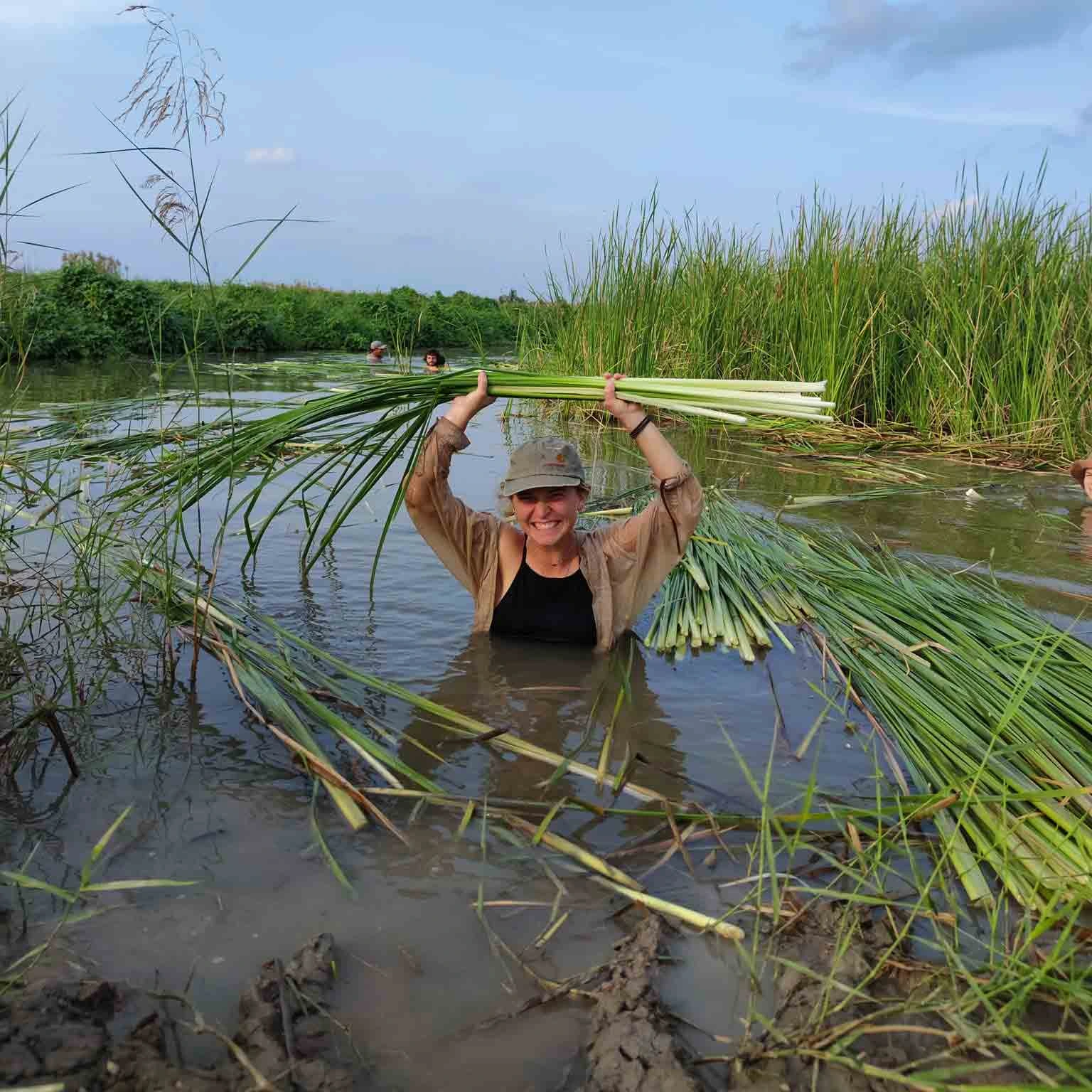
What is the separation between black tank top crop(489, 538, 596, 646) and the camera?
3.48 metres

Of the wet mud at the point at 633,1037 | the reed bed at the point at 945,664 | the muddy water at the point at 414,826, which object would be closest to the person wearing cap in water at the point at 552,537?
the muddy water at the point at 414,826

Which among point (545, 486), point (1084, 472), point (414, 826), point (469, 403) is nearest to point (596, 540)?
point (545, 486)

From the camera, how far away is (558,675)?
11.3ft

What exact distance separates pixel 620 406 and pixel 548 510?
42 cm

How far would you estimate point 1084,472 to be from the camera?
5719mm

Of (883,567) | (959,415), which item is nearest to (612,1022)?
(883,567)

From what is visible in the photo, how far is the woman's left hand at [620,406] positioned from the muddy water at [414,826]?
37.7 inches

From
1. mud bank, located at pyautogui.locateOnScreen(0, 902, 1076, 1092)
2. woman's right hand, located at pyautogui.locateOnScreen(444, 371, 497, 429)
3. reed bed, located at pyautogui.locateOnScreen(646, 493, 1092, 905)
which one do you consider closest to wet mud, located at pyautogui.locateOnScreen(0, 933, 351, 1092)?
mud bank, located at pyautogui.locateOnScreen(0, 902, 1076, 1092)

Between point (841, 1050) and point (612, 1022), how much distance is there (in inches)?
14.9

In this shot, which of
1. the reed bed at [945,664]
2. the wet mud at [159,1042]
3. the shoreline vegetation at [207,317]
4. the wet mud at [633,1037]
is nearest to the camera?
the wet mud at [159,1042]

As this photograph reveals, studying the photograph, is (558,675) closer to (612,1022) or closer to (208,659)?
(208,659)

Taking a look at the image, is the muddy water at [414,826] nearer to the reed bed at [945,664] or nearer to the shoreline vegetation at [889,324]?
the reed bed at [945,664]

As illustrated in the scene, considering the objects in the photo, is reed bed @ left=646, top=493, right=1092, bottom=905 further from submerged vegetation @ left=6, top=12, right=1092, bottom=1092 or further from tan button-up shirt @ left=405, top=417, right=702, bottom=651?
tan button-up shirt @ left=405, top=417, right=702, bottom=651

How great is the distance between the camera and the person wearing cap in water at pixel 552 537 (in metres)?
3.16
